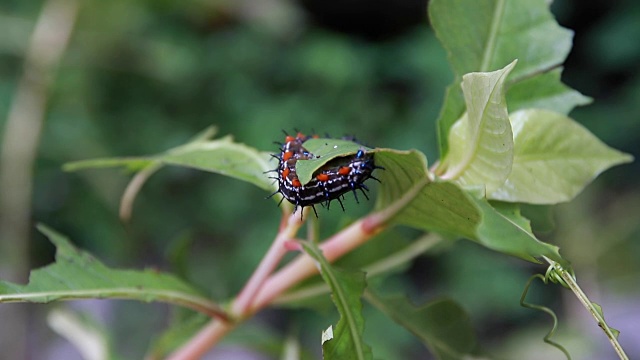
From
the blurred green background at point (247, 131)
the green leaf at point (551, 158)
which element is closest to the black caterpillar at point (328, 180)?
the green leaf at point (551, 158)

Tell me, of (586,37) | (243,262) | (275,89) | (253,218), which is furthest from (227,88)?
(586,37)

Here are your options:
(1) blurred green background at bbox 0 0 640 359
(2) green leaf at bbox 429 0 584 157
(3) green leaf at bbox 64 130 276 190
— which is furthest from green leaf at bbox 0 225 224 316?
(1) blurred green background at bbox 0 0 640 359

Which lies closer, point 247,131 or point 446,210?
point 446,210

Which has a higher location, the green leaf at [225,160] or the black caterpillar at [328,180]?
the green leaf at [225,160]

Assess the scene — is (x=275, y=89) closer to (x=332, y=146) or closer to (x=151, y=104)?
(x=151, y=104)

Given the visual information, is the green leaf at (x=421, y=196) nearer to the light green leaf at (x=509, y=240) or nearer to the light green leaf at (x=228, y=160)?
the light green leaf at (x=509, y=240)

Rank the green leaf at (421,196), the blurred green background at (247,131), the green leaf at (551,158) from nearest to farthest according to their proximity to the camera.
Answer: the green leaf at (421,196)
the green leaf at (551,158)
the blurred green background at (247,131)

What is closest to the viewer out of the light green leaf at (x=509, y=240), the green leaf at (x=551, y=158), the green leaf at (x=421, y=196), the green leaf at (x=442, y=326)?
the light green leaf at (x=509, y=240)

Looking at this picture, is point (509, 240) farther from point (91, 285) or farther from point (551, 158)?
point (91, 285)

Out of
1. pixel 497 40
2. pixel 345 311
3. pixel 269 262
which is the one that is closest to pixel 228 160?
pixel 269 262
